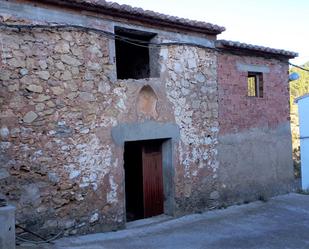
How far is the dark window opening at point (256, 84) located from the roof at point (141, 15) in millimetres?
2024

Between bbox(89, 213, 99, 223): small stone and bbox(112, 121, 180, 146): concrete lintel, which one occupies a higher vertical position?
bbox(112, 121, 180, 146): concrete lintel

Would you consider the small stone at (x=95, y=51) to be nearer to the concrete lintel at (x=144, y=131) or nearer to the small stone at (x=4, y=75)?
the concrete lintel at (x=144, y=131)

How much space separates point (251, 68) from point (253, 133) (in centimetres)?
169

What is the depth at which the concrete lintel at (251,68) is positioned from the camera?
33.7ft

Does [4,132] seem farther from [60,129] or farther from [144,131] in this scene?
[144,131]

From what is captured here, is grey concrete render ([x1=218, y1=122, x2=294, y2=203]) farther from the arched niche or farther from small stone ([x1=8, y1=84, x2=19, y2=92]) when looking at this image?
small stone ([x1=8, y1=84, x2=19, y2=92])

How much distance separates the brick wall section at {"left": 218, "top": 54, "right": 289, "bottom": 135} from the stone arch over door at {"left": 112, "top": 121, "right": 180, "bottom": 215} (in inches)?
66.5

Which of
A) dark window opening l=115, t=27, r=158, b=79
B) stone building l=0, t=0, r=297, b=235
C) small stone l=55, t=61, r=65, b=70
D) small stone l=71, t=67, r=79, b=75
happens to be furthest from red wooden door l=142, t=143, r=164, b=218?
small stone l=55, t=61, r=65, b=70

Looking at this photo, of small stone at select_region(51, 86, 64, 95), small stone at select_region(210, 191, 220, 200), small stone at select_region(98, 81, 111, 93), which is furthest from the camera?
small stone at select_region(210, 191, 220, 200)

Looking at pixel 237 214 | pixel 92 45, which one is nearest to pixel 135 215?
pixel 237 214

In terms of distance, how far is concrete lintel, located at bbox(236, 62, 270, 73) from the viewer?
33.7ft

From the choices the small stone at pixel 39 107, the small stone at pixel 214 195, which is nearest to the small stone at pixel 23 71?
the small stone at pixel 39 107

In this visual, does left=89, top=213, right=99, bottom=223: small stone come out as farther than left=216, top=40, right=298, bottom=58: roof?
No

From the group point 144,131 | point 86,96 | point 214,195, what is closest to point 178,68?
point 144,131
